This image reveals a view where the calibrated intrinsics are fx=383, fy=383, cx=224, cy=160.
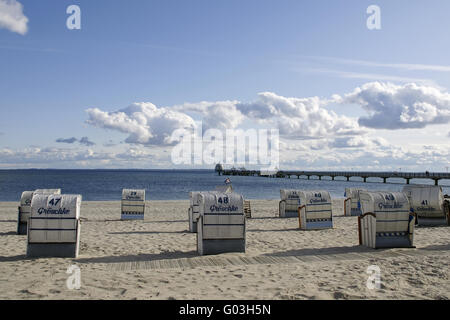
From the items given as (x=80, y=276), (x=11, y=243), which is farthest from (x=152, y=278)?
(x=11, y=243)

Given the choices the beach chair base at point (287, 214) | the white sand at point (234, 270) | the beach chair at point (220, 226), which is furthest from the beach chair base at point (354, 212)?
the beach chair at point (220, 226)

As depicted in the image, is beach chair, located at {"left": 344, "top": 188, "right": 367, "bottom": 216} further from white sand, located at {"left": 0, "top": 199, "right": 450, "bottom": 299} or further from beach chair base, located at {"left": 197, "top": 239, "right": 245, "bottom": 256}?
beach chair base, located at {"left": 197, "top": 239, "right": 245, "bottom": 256}

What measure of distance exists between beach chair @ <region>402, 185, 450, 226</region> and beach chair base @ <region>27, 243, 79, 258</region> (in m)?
13.2

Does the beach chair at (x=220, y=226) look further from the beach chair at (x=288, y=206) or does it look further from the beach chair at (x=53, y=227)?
the beach chair at (x=288, y=206)

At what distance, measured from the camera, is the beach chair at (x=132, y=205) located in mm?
19109

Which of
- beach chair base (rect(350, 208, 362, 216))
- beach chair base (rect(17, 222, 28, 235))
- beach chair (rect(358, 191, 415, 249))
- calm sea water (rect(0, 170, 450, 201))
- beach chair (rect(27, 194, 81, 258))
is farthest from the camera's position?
calm sea water (rect(0, 170, 450, 201))

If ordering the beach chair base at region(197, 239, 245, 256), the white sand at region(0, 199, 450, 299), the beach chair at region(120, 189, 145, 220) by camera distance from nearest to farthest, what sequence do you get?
the white sand at region(0, 199, 450, 299) → the beach chair base at region(197, 239, 245, 256) → the beach chair at region(120, 189, 145, 220)

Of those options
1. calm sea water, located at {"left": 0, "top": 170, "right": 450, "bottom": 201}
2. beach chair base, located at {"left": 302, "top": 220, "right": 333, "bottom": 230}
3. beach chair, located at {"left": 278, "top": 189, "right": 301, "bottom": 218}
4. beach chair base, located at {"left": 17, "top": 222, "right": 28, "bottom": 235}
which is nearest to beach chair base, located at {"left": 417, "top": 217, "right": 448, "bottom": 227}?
beach chair base, located at {"left": 302, "top": 220, "right": 333, "bottom": 230}

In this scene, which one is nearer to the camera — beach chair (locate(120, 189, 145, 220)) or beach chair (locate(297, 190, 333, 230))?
beach chair (locate(297, 190, 333, 230))

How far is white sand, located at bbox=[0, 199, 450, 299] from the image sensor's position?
20.8 feet

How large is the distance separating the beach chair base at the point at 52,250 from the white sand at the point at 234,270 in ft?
0.96
